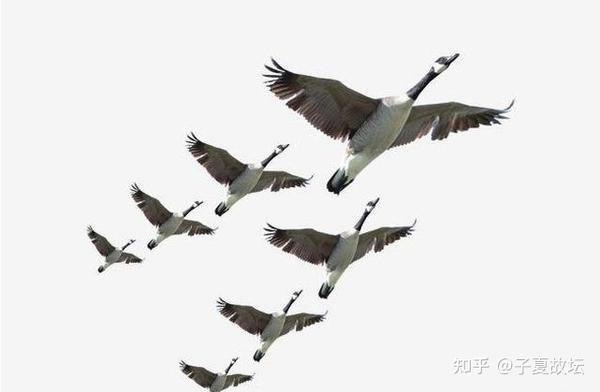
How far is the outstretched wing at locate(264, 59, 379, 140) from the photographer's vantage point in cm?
1162

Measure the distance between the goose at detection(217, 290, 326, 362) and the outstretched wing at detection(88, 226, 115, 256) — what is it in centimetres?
659

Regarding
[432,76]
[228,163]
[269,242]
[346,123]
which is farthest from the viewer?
[228,163]

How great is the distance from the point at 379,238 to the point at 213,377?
8308 mm

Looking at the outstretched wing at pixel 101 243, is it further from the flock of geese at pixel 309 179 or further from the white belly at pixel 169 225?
the white belly at pixel 169 225

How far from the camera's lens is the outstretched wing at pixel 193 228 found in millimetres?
22578

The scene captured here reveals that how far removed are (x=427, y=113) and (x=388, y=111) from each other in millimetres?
1039

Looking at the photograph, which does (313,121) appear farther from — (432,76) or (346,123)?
(432,76)

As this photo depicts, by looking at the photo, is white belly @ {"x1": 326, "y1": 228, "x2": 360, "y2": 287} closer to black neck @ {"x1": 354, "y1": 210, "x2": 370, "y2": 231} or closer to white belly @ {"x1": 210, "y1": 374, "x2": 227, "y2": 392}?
black neck @ {"x1": 354, "y1": 210, "x2": 370, "y2": 231}

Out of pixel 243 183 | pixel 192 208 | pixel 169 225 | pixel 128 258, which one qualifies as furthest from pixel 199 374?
pixel 243 183

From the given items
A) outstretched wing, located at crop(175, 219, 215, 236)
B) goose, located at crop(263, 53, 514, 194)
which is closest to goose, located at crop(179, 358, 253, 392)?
outstretched wing, located at crop(175, 219, 215, 236)

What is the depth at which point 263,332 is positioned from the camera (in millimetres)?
20484

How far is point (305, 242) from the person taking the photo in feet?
56.3

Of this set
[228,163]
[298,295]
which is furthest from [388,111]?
[298,295]

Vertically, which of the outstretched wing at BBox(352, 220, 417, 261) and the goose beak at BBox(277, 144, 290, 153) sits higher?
the goose beak at BBox(277, 144, 290, 153)
